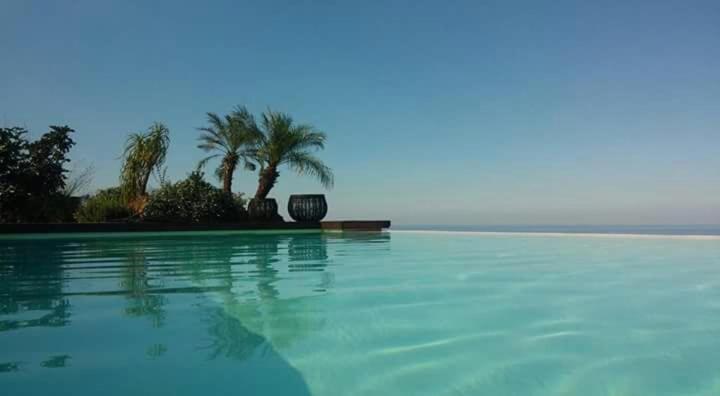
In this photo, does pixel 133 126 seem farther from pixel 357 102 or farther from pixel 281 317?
pixel 281 317

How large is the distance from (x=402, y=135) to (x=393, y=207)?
9.51 feet

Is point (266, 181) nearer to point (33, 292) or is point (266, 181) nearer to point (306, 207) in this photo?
point (306, 207)

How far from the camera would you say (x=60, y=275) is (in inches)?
167

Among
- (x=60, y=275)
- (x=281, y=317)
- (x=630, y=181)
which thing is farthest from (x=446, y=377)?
(x=630, y=181)

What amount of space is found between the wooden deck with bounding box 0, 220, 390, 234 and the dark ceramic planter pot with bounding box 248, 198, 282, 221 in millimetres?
Result: 938

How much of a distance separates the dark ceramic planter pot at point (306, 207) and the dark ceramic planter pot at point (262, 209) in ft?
1.75

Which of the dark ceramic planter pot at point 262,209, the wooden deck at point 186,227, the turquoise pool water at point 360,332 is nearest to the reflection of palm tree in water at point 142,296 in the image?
the turquoise pool water at point 360,332

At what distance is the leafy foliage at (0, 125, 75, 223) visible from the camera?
11.7 m

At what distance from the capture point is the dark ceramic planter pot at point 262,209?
14250 mm

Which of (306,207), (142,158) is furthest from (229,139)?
(306,207)

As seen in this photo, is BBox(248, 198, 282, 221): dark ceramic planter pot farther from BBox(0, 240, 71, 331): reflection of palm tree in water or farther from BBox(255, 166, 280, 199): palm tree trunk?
BBox(0, 240, 71, 331): reflection of palm tree in water

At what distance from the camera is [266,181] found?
48.4 feet

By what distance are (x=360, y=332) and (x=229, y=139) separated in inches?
546

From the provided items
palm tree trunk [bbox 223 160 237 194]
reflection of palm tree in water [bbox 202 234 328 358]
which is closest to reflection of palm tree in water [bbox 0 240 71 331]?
reflection of palm tree in water [bbox 202 234 328 358]
